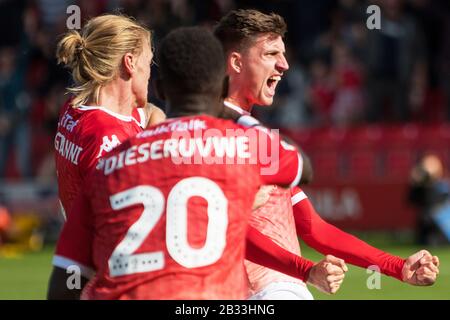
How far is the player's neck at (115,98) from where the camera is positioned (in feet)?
20.4

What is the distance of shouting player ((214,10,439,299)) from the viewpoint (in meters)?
5.74

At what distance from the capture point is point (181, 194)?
4.41 m

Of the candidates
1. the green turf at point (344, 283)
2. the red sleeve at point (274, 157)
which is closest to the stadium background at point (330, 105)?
the green turf at point (344, 283)

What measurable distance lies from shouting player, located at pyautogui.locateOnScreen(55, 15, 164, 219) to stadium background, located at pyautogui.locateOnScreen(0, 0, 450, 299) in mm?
10891

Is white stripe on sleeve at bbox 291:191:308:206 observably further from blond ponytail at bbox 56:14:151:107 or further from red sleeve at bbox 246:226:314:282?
blond ponytail at bbox 56:14:151:107

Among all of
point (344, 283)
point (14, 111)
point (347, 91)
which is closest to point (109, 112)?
point (344, 283)

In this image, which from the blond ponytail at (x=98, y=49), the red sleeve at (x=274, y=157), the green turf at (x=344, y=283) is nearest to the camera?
the red sleeve at (x=274, y=157)

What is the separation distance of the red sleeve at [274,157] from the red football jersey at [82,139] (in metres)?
1.46

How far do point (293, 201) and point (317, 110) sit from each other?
14420 mm

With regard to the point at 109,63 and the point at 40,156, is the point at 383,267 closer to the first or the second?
the point at 109,63

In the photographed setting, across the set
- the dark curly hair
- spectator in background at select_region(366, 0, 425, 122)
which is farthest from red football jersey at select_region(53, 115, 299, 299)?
spectator in background at select_region(366, 0, 425, 122)

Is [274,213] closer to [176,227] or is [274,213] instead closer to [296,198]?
[296,198]

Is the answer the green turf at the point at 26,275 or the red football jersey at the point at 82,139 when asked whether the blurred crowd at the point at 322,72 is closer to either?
the green turf at the point at 26,275

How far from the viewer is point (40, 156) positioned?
20.3 metres
